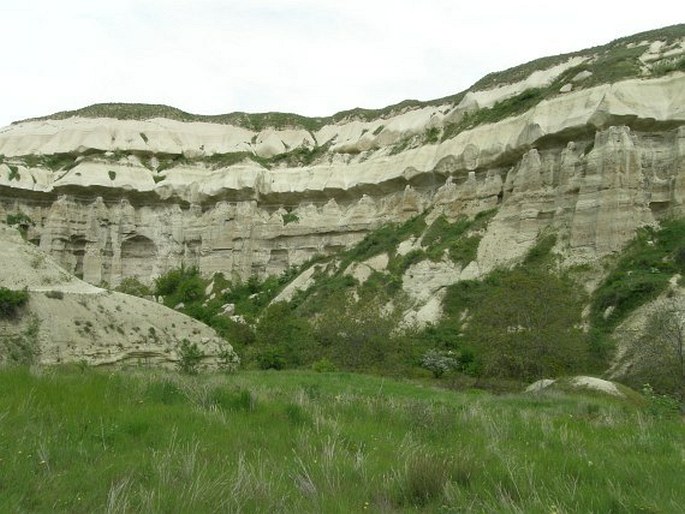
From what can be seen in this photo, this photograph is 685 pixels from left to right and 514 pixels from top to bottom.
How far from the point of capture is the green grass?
3607 millimetres

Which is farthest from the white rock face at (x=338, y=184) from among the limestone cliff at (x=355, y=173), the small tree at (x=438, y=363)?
the small tree at (x=438, y=363)

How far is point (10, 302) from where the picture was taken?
17.8 meters

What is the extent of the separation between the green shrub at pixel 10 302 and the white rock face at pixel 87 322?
221 mm

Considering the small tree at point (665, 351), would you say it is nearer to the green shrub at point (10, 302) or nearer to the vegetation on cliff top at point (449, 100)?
the green shrub at point (10, 302)

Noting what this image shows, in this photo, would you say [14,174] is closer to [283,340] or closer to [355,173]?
[355,173]

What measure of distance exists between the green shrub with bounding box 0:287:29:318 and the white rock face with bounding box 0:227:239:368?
0.22 metres

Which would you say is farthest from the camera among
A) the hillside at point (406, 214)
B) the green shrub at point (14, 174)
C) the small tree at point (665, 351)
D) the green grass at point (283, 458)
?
the green shrub at point (14, 174)

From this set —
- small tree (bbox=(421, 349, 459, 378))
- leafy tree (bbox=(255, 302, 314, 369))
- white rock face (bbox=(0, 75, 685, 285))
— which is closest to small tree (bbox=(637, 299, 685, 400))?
small tree (bbox=(421, 349, 459, 378))

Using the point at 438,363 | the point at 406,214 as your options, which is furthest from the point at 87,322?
the point at 406,214

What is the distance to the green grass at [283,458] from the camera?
11.8 feet

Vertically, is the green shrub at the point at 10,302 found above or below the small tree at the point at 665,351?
above

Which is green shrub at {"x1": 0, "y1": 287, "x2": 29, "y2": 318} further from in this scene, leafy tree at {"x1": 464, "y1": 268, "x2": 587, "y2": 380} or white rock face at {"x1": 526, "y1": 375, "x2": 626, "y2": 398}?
leafy tree at {"x1": 464, "y1": 268, "x2": 587, "y2": 380}

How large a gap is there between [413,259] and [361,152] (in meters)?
23.1

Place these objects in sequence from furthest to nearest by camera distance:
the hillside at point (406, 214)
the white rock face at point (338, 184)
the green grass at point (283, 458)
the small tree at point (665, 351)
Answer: the white rock face at point (338, 184) < the hillside at point (406, 214) < the small tree at point (665, 351) < the green grass at point (283, 458)
